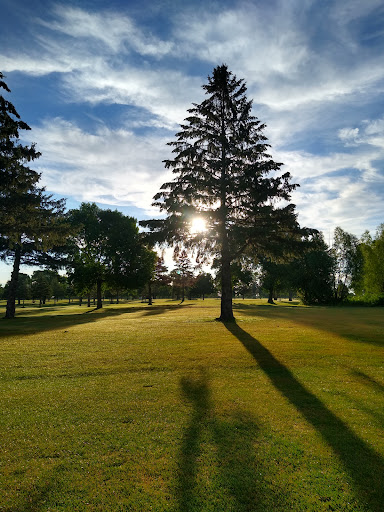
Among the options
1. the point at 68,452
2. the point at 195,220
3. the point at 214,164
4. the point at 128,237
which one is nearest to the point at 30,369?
the point at 68,452

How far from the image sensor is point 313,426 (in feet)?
16.7

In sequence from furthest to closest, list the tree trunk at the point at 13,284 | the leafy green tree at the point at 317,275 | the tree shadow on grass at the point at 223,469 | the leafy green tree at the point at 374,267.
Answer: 1. the leafy green tree at the point at 317,275
2. the leafy green tree at the point at 374,267
3. the tree trunk at the point at 13,284
4. the tree shadow on grass at the point at 223,469

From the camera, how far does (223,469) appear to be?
3.86m

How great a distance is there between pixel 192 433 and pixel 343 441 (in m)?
2.66

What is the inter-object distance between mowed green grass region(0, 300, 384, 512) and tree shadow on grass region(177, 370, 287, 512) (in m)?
0.02

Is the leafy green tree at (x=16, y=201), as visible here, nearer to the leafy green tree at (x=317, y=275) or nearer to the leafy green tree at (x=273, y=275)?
the leafy green tree at (x=273, y=275)

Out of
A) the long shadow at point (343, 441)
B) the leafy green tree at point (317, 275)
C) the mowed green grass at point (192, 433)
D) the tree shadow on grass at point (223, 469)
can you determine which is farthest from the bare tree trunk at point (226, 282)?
the leafy green tree at point (317, 275)

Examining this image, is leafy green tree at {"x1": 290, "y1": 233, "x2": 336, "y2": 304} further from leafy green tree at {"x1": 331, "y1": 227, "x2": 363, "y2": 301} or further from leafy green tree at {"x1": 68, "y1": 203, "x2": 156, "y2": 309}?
leafy green tree at {"x1": 68, "y1": 203, "x2": 156, "y2": 309}

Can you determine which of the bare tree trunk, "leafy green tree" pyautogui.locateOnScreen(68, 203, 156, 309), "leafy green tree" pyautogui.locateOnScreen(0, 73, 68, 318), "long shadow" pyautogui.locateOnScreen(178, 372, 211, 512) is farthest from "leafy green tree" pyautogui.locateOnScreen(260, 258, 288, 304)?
"long shadow" pyautogui.locateOnScreen(178, 372, 211, 512)

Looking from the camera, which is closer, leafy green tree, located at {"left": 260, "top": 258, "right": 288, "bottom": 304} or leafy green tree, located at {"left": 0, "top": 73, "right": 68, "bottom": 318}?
leafy green tree, located at {"left": 0, "top": 73, "right": 68, "bottom": 318}

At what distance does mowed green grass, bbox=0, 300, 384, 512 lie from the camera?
3396 millimetres

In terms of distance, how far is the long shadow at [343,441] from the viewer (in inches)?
138

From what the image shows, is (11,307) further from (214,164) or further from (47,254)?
(214,164)

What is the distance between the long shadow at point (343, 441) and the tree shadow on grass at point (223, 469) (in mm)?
1191
